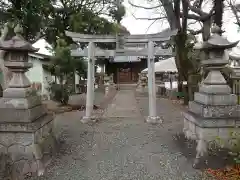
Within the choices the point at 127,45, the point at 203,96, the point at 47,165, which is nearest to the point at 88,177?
the point at 47,165

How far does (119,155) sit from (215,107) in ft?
6.97

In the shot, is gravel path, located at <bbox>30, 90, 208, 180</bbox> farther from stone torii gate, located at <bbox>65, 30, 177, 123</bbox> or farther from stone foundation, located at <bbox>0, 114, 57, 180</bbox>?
stone torii gate, located at <bbox>65, 30, 177, 123</bbox>

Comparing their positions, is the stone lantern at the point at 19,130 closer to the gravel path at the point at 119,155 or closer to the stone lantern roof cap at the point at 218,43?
the gravel path at the point at 119,155

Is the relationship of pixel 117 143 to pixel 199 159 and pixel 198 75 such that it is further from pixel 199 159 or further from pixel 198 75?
pixel 198 75

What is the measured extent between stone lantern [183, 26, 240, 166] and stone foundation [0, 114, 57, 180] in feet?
9.46

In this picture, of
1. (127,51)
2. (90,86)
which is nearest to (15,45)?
(90,86)

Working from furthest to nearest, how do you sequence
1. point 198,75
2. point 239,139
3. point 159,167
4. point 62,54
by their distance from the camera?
point 62,54 < point 198,75 < point 159,167 < point 239,139

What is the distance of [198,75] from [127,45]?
155 inches

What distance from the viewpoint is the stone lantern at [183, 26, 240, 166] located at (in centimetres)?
436

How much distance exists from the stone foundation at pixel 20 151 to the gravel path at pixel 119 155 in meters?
0.34

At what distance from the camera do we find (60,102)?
40.3 ft

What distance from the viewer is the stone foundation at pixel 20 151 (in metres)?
4.14

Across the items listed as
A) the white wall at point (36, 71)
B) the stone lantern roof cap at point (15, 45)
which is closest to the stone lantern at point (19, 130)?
the stone lantern roof cap at point (15, 45)

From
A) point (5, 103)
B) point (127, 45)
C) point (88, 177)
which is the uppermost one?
point (127, 45)
